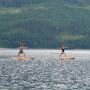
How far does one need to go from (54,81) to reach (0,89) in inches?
579

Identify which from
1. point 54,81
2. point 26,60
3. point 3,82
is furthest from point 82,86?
point 26,60

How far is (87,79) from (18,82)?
14402 mm

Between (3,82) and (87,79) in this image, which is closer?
(3,82)

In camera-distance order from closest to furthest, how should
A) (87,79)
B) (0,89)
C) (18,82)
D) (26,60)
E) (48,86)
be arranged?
(0,89)
(48,86)
(18,82)
(87,79)
(26,60)

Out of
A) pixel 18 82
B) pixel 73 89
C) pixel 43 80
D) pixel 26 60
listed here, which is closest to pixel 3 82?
pixel 18 82

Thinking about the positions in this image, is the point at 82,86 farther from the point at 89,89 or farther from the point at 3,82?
the point at 3,82

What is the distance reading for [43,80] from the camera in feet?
239

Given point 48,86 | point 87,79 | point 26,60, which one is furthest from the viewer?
point 26,60

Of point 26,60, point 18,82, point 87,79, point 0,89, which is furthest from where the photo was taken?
point 26,60

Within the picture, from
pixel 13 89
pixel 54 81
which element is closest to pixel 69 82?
pixel 54 81

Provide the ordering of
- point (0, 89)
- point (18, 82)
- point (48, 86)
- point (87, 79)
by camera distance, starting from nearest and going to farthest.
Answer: point (0, 89), point (48, 86), point (18, 82), point (87, 79)

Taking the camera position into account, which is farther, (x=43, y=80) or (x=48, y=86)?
(x=43, y=80)

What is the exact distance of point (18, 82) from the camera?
69.0 meters

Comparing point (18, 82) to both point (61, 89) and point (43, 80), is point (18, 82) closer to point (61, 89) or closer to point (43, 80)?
point (43, 80)
